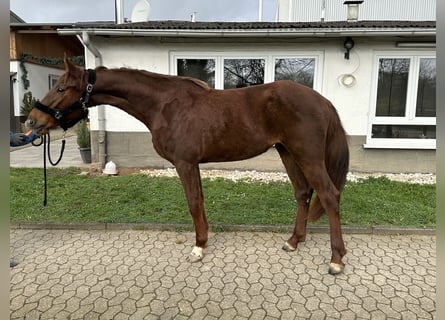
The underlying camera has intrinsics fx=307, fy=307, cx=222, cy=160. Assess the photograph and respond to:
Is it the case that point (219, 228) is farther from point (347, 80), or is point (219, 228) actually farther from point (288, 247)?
point (347, 80)

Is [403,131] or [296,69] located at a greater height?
[296,69]

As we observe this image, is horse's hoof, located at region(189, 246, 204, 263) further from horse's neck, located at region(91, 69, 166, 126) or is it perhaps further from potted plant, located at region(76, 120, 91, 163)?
potted plant, located at region(76, 120, 91, 163)

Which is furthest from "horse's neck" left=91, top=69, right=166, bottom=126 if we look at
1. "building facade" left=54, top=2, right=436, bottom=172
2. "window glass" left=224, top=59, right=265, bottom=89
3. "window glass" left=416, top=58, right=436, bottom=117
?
"window glass" left=416, top=58, right=436, bottom=117

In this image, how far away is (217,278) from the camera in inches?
108

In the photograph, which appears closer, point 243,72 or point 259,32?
point 259,32

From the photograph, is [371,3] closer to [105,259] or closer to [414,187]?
[414,187]

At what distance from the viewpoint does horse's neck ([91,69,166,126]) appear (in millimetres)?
2912

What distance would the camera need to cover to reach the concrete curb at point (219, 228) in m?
3.62

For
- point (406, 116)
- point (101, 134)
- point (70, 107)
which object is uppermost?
point (70, 107)

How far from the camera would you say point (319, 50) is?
629 centimetres

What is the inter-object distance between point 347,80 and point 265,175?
2580mm

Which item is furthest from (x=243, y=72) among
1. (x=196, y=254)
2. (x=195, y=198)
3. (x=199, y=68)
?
(x=196, y=254)

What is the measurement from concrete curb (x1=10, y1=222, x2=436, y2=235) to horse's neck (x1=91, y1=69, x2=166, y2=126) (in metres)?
1.42

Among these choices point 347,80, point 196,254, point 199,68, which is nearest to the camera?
point 196,254
